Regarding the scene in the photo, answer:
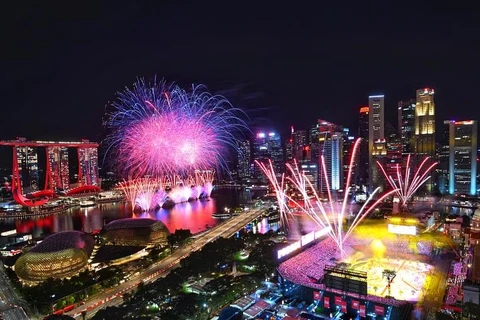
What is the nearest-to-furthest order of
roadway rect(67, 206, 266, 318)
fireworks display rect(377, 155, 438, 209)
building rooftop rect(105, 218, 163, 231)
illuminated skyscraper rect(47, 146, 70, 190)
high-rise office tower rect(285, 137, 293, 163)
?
roadway rect(67, 206, 266, 318)
building rooftop rect(105, 218, 163, 231)
fireworks display rect(377, 155, 438, 209)
illuminated skyscraper rect(47, 146, 70, 190)
high-rise office tower rect(285, 137, 293, 163)

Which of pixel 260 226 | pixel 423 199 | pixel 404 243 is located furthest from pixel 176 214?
pixel 423 199

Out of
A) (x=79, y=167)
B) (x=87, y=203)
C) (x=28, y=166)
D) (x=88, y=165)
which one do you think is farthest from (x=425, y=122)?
(x=28, y=166)

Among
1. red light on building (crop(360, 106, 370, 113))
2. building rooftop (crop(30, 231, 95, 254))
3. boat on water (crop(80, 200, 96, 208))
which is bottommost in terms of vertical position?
boat on water (crop(80, 200, 96, 208))

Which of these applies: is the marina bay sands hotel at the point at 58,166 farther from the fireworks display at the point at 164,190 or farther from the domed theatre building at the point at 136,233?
the domed theatre building at the point at 136,233

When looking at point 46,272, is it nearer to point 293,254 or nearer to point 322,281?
point 293,254

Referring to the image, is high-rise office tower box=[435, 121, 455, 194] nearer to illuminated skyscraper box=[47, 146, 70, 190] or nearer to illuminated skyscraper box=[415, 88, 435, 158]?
illuminated skyscraper box=[415, 88, 435, 158]

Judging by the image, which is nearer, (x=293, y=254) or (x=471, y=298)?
(x=471, y=298)

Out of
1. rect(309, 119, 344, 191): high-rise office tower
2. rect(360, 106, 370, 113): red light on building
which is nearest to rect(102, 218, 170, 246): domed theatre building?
rect(309, 119, 344, 191): high-rise office tower
